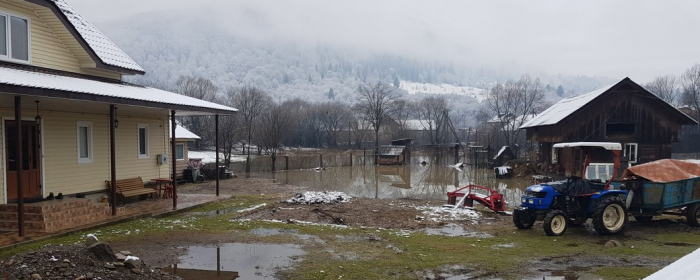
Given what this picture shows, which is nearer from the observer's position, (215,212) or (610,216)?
(610,216)

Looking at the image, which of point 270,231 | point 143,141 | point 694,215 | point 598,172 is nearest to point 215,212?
point 270,231

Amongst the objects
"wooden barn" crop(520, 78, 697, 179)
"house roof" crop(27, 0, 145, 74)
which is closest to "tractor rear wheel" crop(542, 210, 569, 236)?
"house roof" crop(27, 0, 145, 74)

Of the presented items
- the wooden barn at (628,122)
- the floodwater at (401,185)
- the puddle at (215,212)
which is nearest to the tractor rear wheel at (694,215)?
the floodwater at (401,185)

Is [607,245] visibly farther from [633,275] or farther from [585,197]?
[633,275]

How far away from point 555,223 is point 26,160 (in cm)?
1429

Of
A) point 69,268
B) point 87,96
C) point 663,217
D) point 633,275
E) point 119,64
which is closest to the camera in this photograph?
point 69,268

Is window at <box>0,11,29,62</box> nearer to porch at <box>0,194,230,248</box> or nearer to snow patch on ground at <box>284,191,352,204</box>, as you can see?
porch at <box>0,194,230,248</box>

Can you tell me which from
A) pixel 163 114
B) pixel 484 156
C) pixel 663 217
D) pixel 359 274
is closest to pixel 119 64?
pixel 163 114

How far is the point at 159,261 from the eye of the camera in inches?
347

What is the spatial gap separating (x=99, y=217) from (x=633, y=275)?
41.9ft

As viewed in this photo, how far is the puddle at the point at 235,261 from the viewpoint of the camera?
804cm

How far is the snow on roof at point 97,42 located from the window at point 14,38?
217cm

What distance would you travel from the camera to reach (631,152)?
29438 mm

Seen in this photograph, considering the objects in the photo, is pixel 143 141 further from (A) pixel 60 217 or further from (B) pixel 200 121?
(B) pixel 200 121
